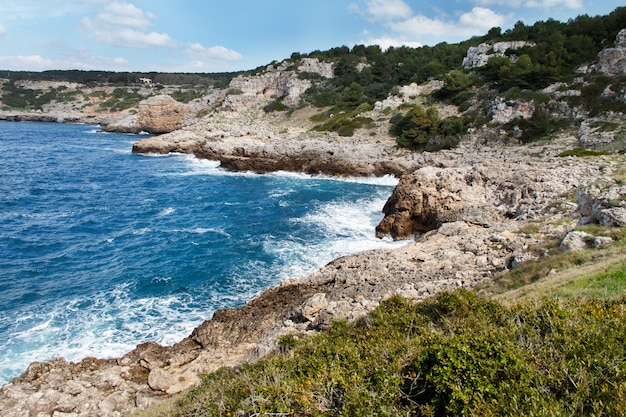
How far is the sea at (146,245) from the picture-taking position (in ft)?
50.4

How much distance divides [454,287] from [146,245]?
18246mm

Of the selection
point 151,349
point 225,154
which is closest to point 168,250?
point 151,349

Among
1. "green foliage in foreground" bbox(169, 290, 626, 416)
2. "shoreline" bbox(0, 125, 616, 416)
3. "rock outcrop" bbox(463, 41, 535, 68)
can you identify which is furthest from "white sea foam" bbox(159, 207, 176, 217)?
"rock outcrop" bbox(463, 41, 535, 68)

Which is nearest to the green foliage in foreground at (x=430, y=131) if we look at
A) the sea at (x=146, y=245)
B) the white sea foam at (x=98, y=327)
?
the sea at (x=146, y=245)

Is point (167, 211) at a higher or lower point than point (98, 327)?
higher

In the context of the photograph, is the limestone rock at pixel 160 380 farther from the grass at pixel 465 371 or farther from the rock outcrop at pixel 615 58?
the rock outcrop at pixel 615 58

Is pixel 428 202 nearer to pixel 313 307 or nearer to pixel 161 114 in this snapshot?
pixel 313 307

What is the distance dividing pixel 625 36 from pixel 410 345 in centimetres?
5037

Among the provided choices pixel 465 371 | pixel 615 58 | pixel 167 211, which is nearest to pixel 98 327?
pixel 465 371

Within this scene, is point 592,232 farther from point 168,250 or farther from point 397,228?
point 168,250

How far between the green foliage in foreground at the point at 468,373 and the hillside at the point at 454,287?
0.11 ft

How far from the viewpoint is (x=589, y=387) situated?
17.5ft

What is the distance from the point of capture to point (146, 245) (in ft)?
76.2

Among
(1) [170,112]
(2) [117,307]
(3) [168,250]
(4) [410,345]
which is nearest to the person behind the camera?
(4) [410,345]
